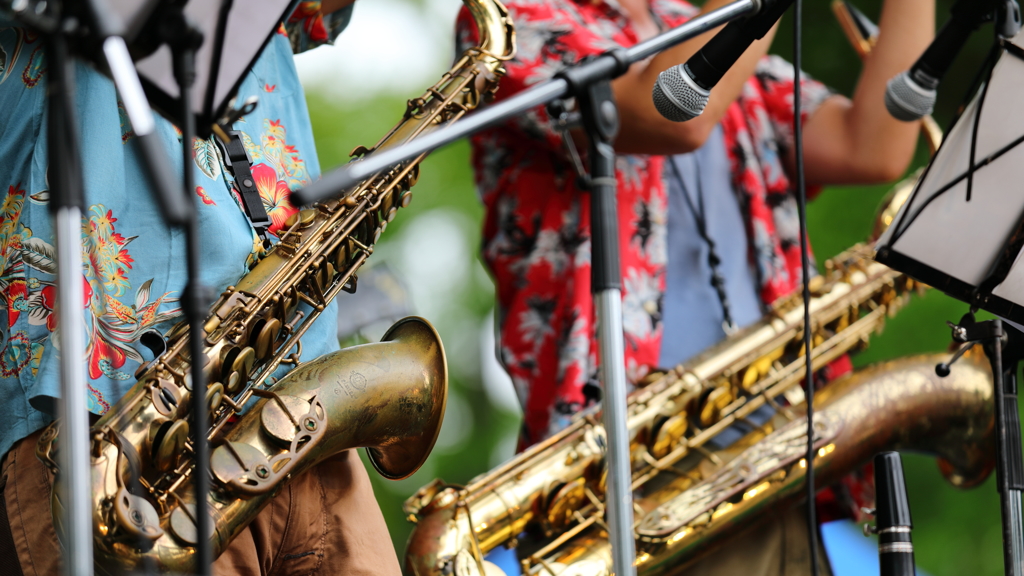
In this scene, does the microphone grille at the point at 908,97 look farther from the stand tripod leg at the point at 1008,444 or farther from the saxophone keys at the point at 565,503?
the saxophone keys at the point at 565,503

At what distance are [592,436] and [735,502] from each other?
379 mm

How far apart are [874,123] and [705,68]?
1720 mm

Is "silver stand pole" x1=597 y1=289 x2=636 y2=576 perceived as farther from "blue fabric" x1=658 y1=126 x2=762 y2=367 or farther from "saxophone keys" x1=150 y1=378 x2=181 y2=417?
"blue fabric" x1=658 y1=126 x2=762 y2=367

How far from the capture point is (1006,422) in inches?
67.9

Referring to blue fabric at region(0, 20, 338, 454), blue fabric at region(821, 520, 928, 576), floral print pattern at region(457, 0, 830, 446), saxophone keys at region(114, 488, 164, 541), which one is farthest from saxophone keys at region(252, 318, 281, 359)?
blue fabric at region(821, 520, 928, 576)

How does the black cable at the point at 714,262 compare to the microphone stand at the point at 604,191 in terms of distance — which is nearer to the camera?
the microphone stand at the point at 604,191

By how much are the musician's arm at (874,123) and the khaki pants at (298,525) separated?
5.80ft

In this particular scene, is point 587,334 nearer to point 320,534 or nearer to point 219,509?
point 320,534

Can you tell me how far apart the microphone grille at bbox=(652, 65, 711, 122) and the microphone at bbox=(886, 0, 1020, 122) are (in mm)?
649

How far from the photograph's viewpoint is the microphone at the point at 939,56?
5.97 ft

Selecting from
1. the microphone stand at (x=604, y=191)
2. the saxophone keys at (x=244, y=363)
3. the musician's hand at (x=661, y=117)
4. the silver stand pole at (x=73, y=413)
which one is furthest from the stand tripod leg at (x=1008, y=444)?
the silver stand pole at (x=73, y=413)

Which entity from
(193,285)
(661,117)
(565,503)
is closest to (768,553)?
(565,503)

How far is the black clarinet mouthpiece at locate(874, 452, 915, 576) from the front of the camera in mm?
1683

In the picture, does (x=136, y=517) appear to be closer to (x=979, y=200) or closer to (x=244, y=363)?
(x=244, y=363)
